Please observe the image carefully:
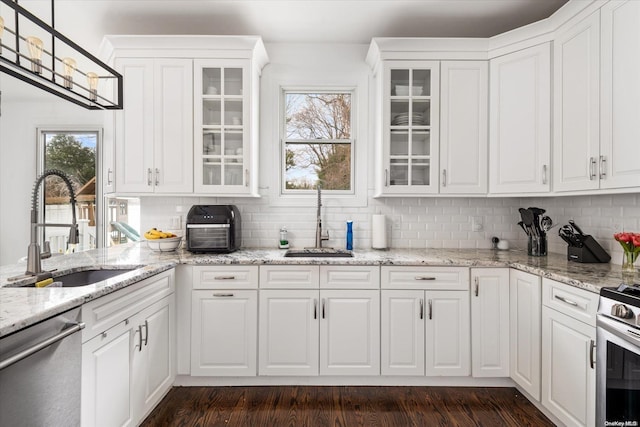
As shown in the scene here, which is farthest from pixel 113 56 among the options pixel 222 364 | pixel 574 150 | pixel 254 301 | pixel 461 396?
pixel 461 396

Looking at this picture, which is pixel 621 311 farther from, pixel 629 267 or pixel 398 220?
pixel 398 220

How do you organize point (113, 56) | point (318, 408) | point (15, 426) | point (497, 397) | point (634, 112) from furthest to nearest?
1. point (113, 56)
2. point (497, 397)
3. point (318, 408)
4. point (634, 112)
5. point (15, 426)

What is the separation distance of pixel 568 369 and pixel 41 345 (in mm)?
2387

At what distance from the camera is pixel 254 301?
2361mm

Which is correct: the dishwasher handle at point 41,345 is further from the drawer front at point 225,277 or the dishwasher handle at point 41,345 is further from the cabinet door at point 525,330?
the cabinet door at point 525,330

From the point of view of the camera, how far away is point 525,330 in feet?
7.12

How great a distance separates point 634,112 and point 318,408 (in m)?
2.50

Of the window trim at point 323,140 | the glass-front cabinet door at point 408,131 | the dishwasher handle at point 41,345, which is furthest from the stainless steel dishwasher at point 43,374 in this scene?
the glass-front cabinet door at point 408,131

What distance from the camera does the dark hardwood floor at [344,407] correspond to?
6.61 ft

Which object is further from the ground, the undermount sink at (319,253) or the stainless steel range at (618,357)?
the undermount sink at (319,253)

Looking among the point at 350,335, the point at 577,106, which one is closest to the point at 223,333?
the point at 350,335

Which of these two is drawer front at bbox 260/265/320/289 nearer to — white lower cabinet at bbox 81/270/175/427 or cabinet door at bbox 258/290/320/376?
cabinet door at bbox 258/290/320/376

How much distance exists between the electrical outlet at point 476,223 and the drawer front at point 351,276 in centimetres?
121

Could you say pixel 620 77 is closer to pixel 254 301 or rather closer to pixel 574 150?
pixel 574 150
